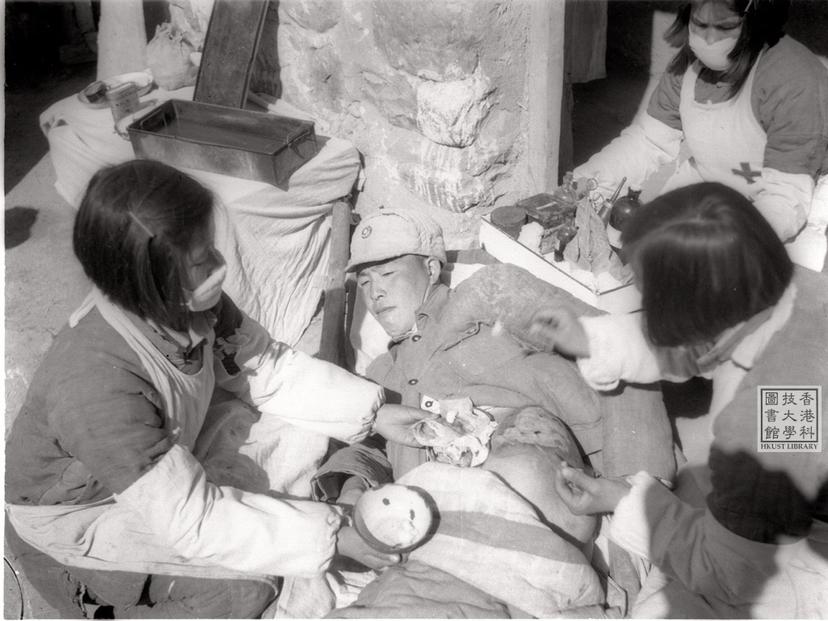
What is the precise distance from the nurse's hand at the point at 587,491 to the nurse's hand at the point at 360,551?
52 centimetres

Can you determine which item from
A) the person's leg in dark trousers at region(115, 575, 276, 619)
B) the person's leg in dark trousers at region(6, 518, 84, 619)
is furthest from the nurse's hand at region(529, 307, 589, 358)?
the person's leg in dark trousers at region(6, 518, 84, 619)

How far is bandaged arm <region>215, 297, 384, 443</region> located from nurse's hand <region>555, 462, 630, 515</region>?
0.72 metres

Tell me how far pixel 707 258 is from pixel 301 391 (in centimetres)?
146

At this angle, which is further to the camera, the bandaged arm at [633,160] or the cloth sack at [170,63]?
the cloth sack at [170,63]

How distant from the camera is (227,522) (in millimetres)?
1885

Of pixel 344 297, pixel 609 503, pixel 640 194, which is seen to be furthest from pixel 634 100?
pixel 609 503

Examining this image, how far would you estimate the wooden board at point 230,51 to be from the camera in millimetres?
4012

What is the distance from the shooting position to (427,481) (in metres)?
2.15

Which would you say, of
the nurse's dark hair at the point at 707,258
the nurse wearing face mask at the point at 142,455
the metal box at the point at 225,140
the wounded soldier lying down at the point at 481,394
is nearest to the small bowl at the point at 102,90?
the metal box at the point at 225,140

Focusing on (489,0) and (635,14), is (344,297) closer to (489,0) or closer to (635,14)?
(489,0)

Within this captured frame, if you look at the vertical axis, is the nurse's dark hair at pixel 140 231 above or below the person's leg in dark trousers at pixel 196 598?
above

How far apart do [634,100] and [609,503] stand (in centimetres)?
403

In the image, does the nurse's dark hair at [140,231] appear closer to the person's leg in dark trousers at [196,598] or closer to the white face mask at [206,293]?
the white face mask at [206,293]

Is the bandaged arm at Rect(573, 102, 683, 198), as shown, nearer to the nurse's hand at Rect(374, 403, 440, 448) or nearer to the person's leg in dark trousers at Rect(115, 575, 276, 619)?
the nurse's hand at Rect(374, 403, 440, 448)
